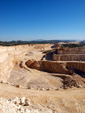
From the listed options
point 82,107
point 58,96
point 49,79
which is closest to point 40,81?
point 49,79

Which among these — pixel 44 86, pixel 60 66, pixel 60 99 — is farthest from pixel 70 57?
pixel 60 99

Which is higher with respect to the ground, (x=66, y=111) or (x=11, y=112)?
(x=11, y=112)

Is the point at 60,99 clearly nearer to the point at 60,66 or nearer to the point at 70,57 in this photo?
the point at 60,66

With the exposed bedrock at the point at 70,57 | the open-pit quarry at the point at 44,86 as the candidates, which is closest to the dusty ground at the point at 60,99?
the open-pit quarry at the point at 44,86

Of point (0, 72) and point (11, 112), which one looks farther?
point (0, 72)

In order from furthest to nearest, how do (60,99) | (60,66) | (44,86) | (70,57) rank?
(70,57)
(60,66)
(44,86)
(60,99)

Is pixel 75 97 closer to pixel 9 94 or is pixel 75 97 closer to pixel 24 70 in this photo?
pixel 9 94

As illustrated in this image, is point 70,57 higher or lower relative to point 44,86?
higher

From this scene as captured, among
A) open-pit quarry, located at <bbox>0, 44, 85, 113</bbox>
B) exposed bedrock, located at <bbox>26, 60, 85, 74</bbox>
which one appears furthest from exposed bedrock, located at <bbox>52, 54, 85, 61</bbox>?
exposed bedrock, located at <bbox>26, 60, 85, 74</bbox>
